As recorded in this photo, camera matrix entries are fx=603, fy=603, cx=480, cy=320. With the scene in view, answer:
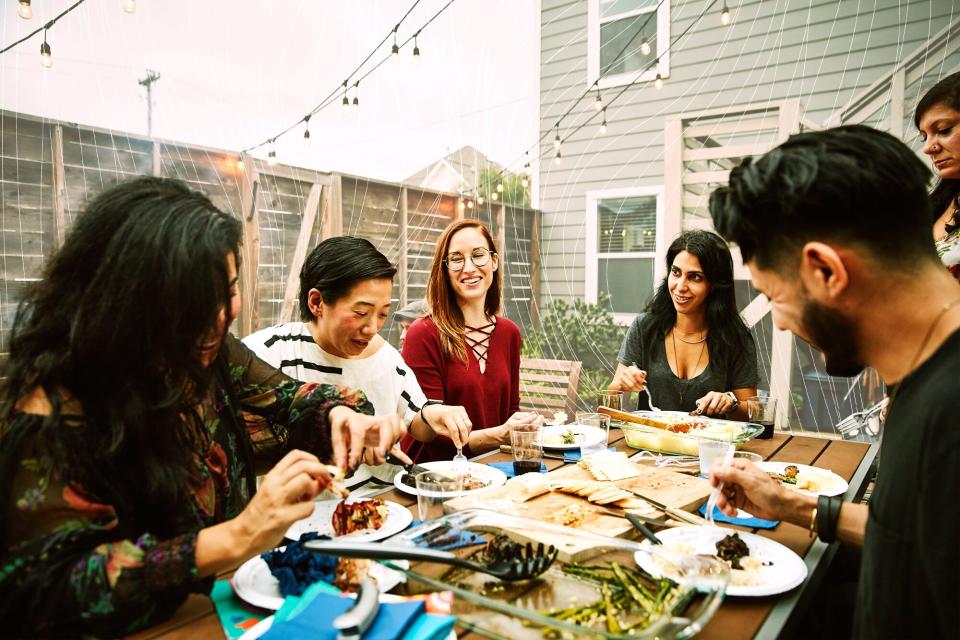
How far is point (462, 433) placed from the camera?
1.87 meters

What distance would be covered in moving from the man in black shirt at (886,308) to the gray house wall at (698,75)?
3239 mm

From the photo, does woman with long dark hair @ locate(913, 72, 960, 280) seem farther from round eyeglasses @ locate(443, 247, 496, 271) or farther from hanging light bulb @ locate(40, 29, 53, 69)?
hanging light bulb @ locate(40, 29, 53, 69)

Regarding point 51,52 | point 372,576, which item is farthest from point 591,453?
point 51,52

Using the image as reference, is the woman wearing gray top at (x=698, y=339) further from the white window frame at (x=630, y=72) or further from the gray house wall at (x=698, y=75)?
the white window frame at (x=630, y=72)

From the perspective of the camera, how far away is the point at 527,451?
1.83 meters

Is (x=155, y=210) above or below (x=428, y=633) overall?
above

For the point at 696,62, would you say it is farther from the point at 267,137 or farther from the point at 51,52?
the point at 51,52

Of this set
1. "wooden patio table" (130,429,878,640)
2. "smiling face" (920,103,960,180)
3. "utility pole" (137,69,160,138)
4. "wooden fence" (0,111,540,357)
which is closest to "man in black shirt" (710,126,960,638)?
"wooden patio table" (130,429,878,640)


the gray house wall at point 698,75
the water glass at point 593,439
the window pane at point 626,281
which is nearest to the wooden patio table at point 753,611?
the water glass at point 593,439

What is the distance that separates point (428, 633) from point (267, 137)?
2580mm

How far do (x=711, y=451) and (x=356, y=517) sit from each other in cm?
104

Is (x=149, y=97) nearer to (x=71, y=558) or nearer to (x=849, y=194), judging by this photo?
(x=71, y=558)

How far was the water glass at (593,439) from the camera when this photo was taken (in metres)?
2.02

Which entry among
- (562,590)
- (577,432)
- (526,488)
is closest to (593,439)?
(577,432)
